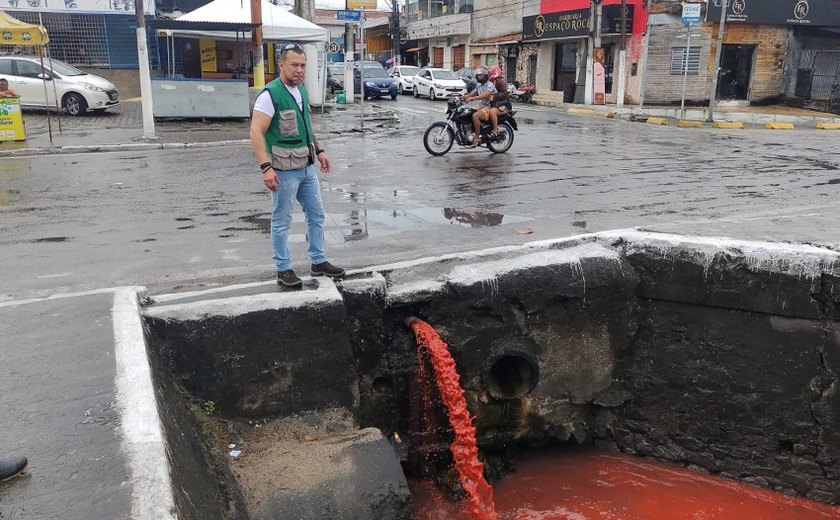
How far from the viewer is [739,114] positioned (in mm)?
24031

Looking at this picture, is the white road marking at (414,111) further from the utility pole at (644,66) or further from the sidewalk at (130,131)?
the utility pole at (644,66)

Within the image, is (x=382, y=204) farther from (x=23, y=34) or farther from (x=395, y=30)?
(x=395, y=30)

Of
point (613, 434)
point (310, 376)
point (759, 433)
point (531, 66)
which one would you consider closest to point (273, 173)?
point (310, 376)

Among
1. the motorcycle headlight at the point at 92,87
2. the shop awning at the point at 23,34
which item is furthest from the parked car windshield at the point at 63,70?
the shop awning at the point at 23,34

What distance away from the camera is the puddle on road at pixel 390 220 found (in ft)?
24.9

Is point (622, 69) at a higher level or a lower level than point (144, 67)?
higher

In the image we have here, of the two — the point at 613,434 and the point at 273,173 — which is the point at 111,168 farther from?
the point at 613,434

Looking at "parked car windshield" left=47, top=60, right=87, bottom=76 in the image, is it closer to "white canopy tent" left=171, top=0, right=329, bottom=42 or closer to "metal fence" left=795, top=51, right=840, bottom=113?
"white canopy tent" left=171, top=0, right=329, bottom=42

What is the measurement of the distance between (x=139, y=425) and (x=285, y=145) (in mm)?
2375

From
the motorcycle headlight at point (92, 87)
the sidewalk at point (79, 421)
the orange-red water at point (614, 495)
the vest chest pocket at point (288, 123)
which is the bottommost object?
the orange-red water at point (614, 495)

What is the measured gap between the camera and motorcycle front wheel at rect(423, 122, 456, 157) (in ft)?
44.2

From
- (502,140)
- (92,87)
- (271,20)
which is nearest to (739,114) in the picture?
(502,140)

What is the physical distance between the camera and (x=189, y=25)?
1855 cm

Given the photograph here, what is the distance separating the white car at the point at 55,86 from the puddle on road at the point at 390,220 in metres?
14.0
